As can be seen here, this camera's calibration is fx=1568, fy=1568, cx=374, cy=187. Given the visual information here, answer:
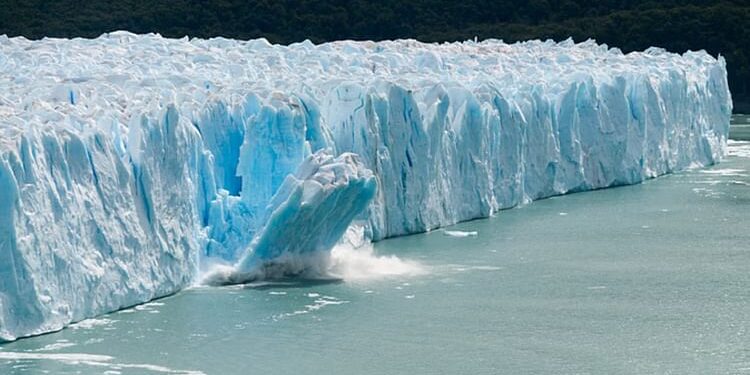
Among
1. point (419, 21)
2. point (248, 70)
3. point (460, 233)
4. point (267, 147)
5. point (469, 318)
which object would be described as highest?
point (419, 21)

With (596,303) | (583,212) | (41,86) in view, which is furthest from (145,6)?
(596,303)

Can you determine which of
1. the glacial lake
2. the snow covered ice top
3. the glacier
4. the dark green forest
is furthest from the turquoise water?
the dark green forest

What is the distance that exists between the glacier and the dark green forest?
→ 1273 centimetres

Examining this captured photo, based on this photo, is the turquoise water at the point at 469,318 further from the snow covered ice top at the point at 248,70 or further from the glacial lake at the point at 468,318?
the snow covered ice top at the point at 248,70

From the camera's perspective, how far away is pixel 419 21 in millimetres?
34750

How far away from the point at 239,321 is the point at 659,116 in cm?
988

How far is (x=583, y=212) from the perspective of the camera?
54.4 feet

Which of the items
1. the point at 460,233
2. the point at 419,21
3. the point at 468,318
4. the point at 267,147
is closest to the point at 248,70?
the point at 460,233

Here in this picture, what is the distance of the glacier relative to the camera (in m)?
10.0

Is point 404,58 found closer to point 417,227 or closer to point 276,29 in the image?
point 417,227

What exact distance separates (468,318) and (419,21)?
955 inches

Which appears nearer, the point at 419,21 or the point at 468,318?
the point at 468,318

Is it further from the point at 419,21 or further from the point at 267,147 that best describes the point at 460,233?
the point at 419,21

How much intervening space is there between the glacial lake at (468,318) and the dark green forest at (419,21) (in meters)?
18.6
